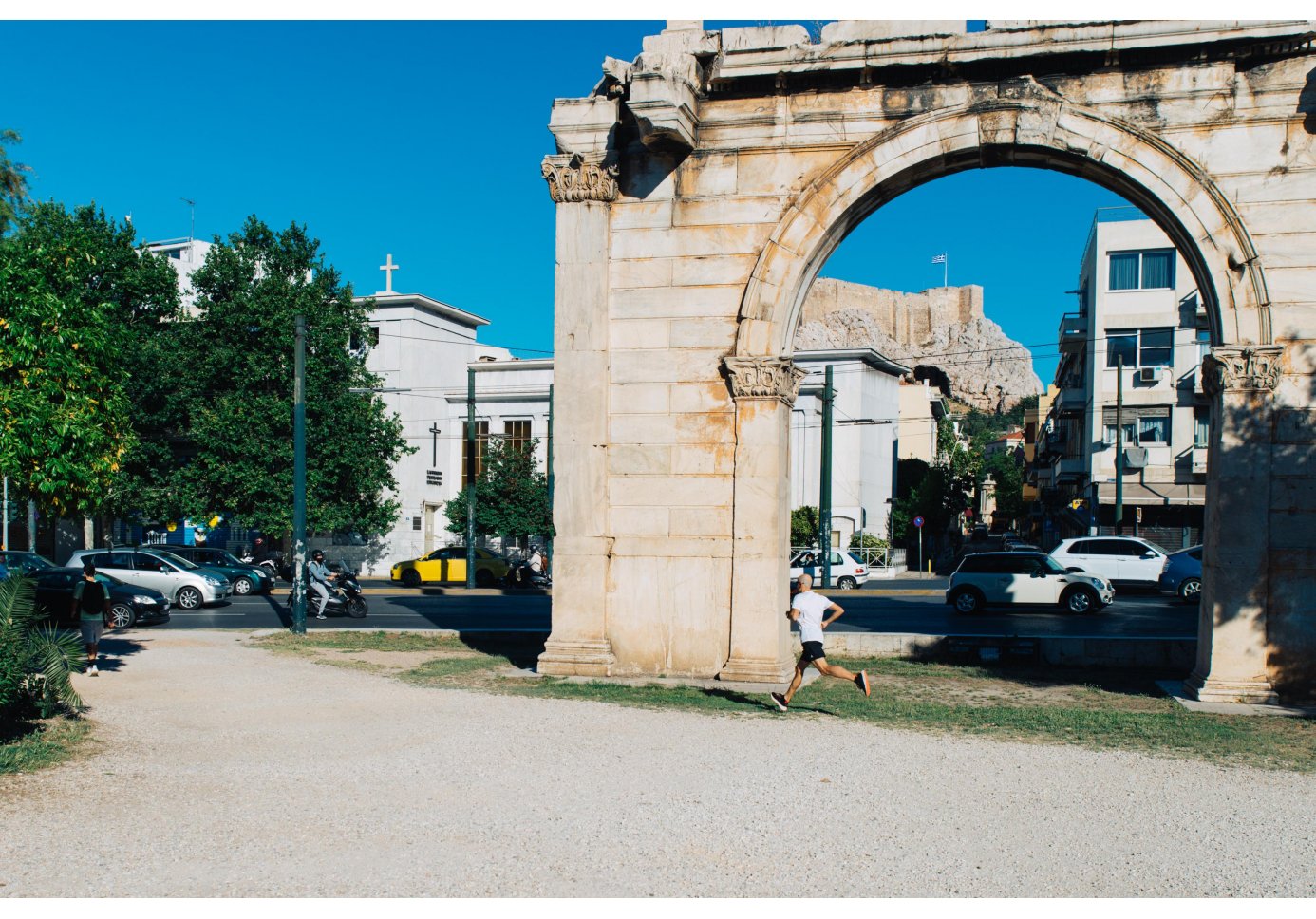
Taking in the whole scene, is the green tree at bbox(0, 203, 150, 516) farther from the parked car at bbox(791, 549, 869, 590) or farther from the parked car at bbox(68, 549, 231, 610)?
the parked car at bbox(791, 549, 869, 590)

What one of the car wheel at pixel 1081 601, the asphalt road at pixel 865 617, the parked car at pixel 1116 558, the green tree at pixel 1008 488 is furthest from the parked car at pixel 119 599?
the green tree at pixel 1008 488

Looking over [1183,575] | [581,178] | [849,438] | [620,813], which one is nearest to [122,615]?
[581,178]

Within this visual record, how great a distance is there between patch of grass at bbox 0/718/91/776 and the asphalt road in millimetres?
8760

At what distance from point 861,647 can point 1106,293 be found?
31.1 metres

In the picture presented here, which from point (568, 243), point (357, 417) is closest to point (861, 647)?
point (568, 243)

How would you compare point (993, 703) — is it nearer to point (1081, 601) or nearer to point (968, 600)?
point (968, 600)

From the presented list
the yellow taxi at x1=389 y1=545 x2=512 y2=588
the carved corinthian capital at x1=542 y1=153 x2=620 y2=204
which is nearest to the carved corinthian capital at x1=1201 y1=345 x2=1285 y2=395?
the carved corinthian capital at x1=542 y1=153 x2=620 y2=204

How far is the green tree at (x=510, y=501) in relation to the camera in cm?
4269

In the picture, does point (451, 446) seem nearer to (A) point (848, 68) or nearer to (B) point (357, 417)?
(B) point (357, 417)

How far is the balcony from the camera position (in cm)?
4857

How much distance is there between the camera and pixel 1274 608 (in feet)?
40.9

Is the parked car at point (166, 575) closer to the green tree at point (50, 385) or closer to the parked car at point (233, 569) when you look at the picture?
the parked car at point (233, 569)

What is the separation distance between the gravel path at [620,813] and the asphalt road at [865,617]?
8.39 meters

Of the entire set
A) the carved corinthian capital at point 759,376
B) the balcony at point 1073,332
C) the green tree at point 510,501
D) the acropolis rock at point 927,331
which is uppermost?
the acropolis rock at point 927,331
